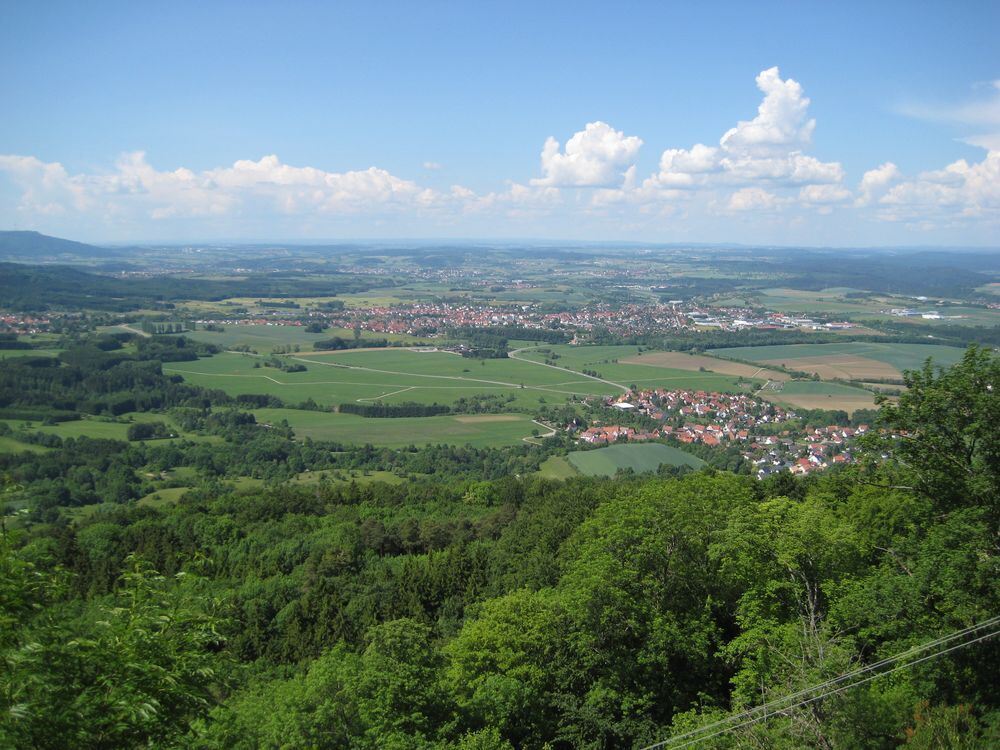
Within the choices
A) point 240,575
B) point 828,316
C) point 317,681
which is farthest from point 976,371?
point 828,316

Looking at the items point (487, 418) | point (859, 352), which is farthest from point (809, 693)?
point (859, 352)

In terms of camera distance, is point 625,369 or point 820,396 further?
point 625,369

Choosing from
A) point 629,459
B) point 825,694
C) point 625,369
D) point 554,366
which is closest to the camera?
point 825,694

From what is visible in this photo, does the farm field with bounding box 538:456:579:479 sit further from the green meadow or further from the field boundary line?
the green meadow

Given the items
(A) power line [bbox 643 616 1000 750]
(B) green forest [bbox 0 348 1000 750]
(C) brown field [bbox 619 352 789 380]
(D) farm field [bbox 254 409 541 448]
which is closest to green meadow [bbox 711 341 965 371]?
(C) brown field [bbox 619 352 789 380]

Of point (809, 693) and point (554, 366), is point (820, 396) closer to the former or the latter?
point (554, 366)

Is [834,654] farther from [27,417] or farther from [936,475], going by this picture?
[27,417]

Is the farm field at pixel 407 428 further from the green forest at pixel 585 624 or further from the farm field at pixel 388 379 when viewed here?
the green forest at pixel 585 624
